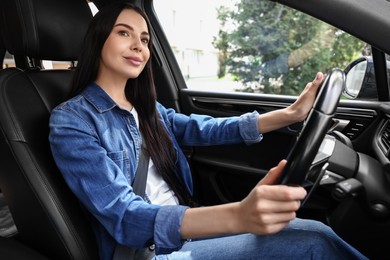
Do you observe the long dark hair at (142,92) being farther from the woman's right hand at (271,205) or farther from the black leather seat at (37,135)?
the woman's right hand at (271,205)

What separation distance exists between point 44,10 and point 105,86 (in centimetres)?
35

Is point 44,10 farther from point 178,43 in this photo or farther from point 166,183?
point 178,43

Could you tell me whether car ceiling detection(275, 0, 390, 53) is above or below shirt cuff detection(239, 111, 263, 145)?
above

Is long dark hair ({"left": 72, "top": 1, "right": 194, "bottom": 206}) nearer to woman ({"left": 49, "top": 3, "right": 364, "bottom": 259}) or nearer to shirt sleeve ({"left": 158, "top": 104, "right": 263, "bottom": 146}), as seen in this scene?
woman ({"left": 49, "top": 3, "right": 364, "bottom": 259})

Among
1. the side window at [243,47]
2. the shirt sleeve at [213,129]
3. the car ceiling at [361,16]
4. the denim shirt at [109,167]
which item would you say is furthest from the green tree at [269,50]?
the car ceiling at [361,16]

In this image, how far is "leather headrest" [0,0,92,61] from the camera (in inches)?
49.5

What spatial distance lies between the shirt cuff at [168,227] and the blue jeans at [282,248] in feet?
1.00

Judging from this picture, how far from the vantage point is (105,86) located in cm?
130

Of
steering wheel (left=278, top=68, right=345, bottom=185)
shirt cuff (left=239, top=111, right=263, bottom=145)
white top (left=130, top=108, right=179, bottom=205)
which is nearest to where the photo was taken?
steering wheel (left=278, top=68, right=345, bottom=185)

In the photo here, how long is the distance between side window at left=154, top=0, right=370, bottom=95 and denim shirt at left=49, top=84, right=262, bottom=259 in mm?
991

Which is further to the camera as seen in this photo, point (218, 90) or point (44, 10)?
point (218, 90)

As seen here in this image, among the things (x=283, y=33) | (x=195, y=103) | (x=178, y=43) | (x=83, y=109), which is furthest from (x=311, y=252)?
(x=178, y=43)

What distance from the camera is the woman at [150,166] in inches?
32.2

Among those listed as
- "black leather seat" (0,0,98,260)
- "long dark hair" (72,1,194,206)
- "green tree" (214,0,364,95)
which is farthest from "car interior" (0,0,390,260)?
"green tree" (214,0,364,95)
